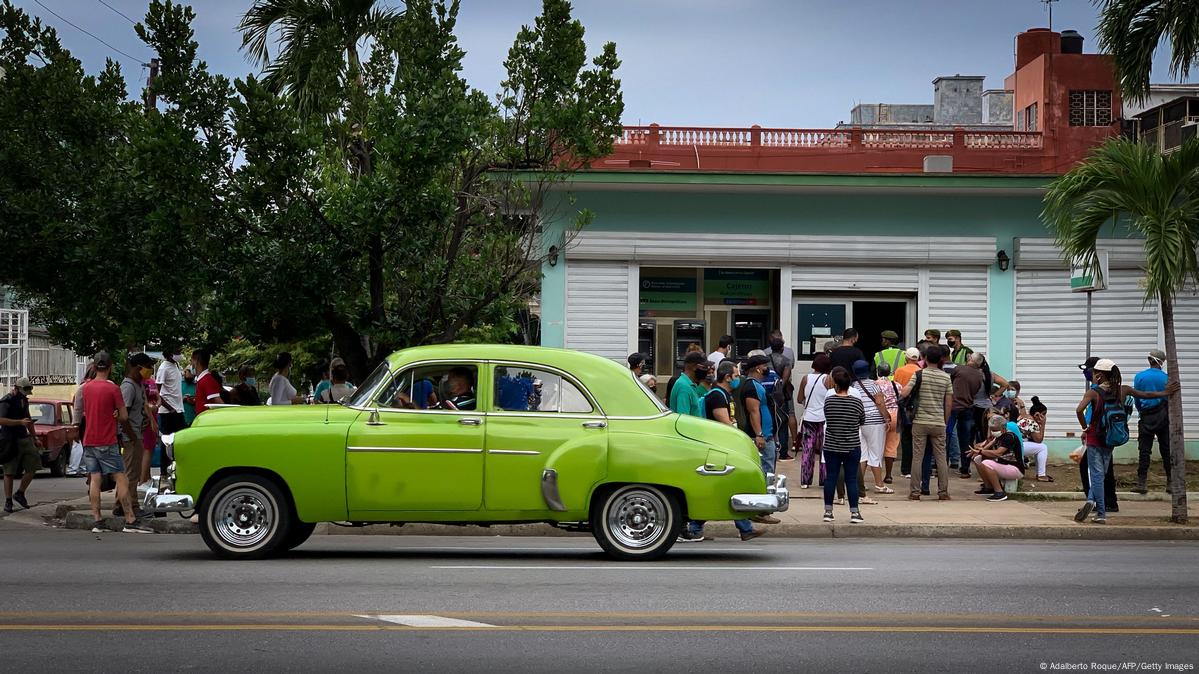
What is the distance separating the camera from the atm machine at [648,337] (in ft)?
78.1

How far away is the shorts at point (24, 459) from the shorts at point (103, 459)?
327 cm

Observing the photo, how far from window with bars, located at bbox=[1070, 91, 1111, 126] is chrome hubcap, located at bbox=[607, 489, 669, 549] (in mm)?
38749

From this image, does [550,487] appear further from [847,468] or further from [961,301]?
[961,301]

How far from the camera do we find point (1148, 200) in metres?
16.3

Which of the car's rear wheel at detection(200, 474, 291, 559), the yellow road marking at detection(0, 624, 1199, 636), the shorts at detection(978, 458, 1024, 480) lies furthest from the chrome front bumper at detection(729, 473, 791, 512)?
the shorts at detection(978, 458, 1024, 480)

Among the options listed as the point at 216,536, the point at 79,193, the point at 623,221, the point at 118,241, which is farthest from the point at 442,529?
the point at 623,221

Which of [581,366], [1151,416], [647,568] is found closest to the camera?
[647,568]

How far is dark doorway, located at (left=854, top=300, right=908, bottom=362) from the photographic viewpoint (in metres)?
23.9

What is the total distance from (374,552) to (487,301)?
17.7ft

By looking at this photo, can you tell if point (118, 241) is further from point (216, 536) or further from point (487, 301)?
point (216, 536)

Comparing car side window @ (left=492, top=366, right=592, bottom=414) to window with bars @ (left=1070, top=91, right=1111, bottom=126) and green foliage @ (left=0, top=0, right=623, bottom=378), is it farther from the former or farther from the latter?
window with bars @ (left=1070, top=91, right=1111, bottom=126)

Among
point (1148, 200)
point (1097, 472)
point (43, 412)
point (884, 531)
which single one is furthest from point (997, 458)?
point (43, 412)

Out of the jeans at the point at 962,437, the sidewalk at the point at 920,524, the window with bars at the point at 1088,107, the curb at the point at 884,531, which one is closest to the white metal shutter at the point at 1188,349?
the jeans at the point at 962,437

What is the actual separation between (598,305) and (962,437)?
259 inches
